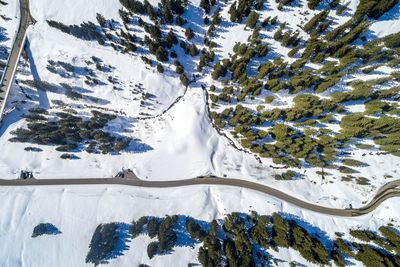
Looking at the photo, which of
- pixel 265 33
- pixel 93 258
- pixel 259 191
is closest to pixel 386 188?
pixel 259 191

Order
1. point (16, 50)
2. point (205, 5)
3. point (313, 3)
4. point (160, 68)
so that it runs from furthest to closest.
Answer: point (16, 50) → point (160, 68) → point (205, 5) → point (313, 3)

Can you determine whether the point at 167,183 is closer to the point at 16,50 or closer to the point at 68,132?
the point at 68,132

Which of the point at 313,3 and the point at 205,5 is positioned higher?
the point at 205,5

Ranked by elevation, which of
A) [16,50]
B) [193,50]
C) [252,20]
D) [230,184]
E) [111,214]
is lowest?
[111,214]

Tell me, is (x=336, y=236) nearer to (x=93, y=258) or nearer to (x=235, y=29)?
(x=235, y=29)

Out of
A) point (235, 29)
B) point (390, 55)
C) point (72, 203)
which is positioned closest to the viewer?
point (390, 55)

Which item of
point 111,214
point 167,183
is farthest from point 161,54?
point 111,214

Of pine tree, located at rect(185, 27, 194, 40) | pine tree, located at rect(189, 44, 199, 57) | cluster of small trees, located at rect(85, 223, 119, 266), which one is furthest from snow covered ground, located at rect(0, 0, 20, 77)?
cluster of small trees, located at rect(85, 223, 119, 266)

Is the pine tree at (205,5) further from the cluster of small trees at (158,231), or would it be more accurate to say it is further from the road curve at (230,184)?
the cluster of small trees at (158,231)

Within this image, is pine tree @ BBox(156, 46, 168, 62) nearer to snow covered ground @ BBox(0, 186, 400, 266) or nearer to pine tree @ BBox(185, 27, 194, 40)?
pine tree @ BBox(185, 27, 194, 40)
